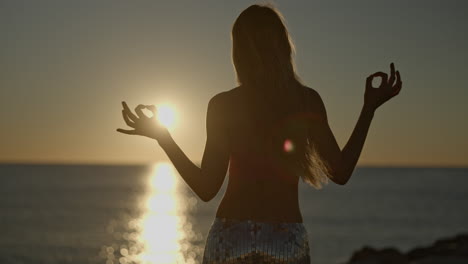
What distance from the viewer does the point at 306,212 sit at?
104375 millimetres

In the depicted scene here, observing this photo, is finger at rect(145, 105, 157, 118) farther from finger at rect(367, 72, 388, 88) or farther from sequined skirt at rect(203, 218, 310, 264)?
finger at rect(367, 72, 388, 88)

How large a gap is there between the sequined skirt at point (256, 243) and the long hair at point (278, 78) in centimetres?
32

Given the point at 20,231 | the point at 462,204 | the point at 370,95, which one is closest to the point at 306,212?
the point at 462,204

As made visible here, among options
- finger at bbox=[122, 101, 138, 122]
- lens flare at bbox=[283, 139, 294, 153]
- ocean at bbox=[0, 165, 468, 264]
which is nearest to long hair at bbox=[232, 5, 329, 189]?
lens flare at bbox=[283, 139, 294, 153]

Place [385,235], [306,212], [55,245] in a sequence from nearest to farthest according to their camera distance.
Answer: [55,245] → [385,235] → [306,212]

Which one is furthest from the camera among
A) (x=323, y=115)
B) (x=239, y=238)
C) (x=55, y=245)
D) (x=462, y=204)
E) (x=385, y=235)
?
(x=462, y=204)

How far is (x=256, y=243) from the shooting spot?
3.56m

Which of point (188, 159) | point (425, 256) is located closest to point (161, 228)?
point (425, 256)

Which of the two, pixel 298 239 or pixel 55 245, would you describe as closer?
pixel 298 239

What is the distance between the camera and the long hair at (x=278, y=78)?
12.2 feet

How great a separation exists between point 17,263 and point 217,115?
49.4 metres

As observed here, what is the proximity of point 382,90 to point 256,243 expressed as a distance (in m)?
1.10

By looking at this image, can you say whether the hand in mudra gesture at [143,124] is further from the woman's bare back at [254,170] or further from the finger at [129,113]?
the woman's bare back at [254,170]

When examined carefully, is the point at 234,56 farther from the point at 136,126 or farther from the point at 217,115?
the point at 136,126
